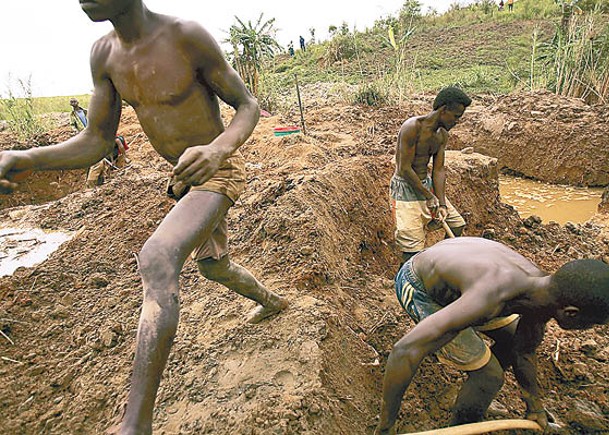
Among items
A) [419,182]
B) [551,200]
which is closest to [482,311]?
[419,182]

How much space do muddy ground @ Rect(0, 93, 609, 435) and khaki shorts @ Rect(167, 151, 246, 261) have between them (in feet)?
2.13

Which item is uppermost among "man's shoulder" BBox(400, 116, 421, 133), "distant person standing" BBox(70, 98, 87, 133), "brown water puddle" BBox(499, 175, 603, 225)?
"distant person standing" BBox(70, 98, 87, 133)

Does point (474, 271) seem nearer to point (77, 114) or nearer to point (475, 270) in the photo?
point (475, 270)

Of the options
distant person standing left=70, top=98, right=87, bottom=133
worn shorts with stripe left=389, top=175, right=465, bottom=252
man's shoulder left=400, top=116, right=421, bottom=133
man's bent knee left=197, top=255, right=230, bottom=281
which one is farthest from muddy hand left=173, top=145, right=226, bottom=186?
distant person standing left=70, top=98, right=87, bottom=133

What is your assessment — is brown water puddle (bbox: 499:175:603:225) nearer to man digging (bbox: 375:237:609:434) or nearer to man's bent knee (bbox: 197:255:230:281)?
man digging (bbox: 375:237:609:434)

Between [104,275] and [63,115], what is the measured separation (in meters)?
11.8

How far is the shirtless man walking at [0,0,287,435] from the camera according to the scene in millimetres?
1420

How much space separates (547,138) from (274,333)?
733 cm

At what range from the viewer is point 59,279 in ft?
11.3

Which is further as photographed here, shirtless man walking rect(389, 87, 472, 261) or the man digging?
shirtless man walking rect(389, 87, 472, 261)

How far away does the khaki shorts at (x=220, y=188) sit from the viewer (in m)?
1.75

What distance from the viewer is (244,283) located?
2.28 metres

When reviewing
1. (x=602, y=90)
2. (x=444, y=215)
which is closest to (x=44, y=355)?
(x=444, y=215)

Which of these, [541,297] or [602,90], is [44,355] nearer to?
[541,297]
